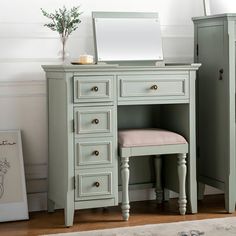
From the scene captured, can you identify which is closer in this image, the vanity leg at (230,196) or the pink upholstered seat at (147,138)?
the pink upholstered seat at (147,138)

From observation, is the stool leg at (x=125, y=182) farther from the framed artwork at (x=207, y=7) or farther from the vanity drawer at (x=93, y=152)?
the framed artwork at (x=207, y=7)

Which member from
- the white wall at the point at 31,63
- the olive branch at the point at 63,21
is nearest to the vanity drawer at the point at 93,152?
the white wall at the point at 31,63

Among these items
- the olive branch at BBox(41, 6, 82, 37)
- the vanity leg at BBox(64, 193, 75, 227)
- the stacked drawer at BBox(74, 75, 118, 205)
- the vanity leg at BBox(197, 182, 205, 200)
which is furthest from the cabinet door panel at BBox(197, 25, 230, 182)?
the vanity leg at BBox(64, 193, 75, 227)

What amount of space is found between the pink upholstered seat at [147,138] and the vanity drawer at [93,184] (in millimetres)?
205

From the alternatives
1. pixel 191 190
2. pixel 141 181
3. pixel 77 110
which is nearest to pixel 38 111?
pixel 77 110

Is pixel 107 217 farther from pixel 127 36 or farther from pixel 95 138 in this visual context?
pixel 127 36

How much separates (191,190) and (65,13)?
1.38 m

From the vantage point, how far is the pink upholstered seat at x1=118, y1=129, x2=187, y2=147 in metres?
3.52

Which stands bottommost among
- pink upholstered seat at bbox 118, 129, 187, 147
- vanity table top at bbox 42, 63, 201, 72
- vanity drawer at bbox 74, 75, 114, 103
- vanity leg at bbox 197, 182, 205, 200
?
vanity leg at bbox 197, 182, 205, 200

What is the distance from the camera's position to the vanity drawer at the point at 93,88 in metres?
3.41

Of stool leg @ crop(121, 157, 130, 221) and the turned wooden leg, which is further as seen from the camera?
the turned wooden leg

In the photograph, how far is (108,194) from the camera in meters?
3.52

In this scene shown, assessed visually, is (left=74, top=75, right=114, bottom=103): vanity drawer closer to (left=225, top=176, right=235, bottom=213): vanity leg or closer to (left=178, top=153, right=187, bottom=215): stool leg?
(left=178, top=153, right=187, bottom=215): stool leg

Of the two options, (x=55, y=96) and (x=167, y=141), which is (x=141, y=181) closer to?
(x=167, y=141)
